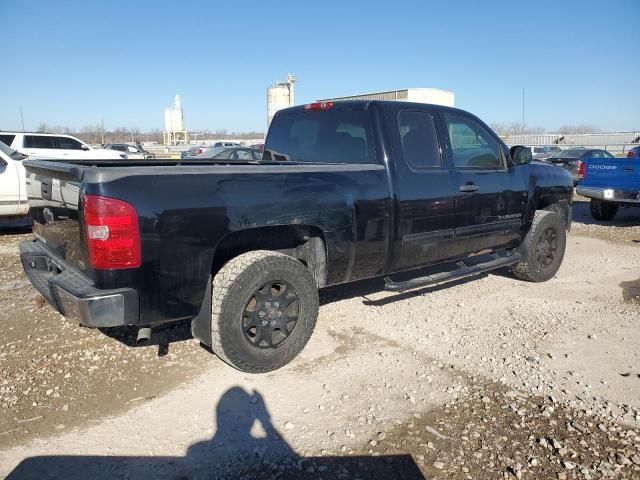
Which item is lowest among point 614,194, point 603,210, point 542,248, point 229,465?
point 229,465

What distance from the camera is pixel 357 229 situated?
3.89m

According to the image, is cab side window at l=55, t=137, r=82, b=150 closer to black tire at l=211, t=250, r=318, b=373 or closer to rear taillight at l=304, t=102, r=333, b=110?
rear taillight at l=304, t=102, r=333, b=110

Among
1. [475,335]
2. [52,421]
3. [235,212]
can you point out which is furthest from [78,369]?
[475,335]

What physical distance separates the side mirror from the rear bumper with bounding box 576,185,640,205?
Result: 5346 millimetres

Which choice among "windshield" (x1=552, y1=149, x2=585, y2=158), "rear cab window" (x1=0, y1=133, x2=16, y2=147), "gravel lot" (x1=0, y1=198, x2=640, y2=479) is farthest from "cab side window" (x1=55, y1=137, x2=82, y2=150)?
"windshield" (x1=552, y1=149, x2=585, y2=158)

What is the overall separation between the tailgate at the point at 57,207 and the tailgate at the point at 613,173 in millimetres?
9741

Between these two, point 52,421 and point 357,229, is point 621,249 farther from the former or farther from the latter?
point 52,421

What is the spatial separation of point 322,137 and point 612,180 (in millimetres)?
7598

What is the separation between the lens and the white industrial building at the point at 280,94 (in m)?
43.0

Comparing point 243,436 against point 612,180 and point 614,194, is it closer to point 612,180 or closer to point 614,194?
point 614,194

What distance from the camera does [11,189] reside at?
29.2 feet

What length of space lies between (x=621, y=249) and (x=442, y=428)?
678 cm

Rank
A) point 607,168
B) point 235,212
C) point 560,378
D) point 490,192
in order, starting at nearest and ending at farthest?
point 235,212
point 560,378
point 490,192
point 607,168

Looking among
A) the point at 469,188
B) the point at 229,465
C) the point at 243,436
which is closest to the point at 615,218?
the point at 469,188
